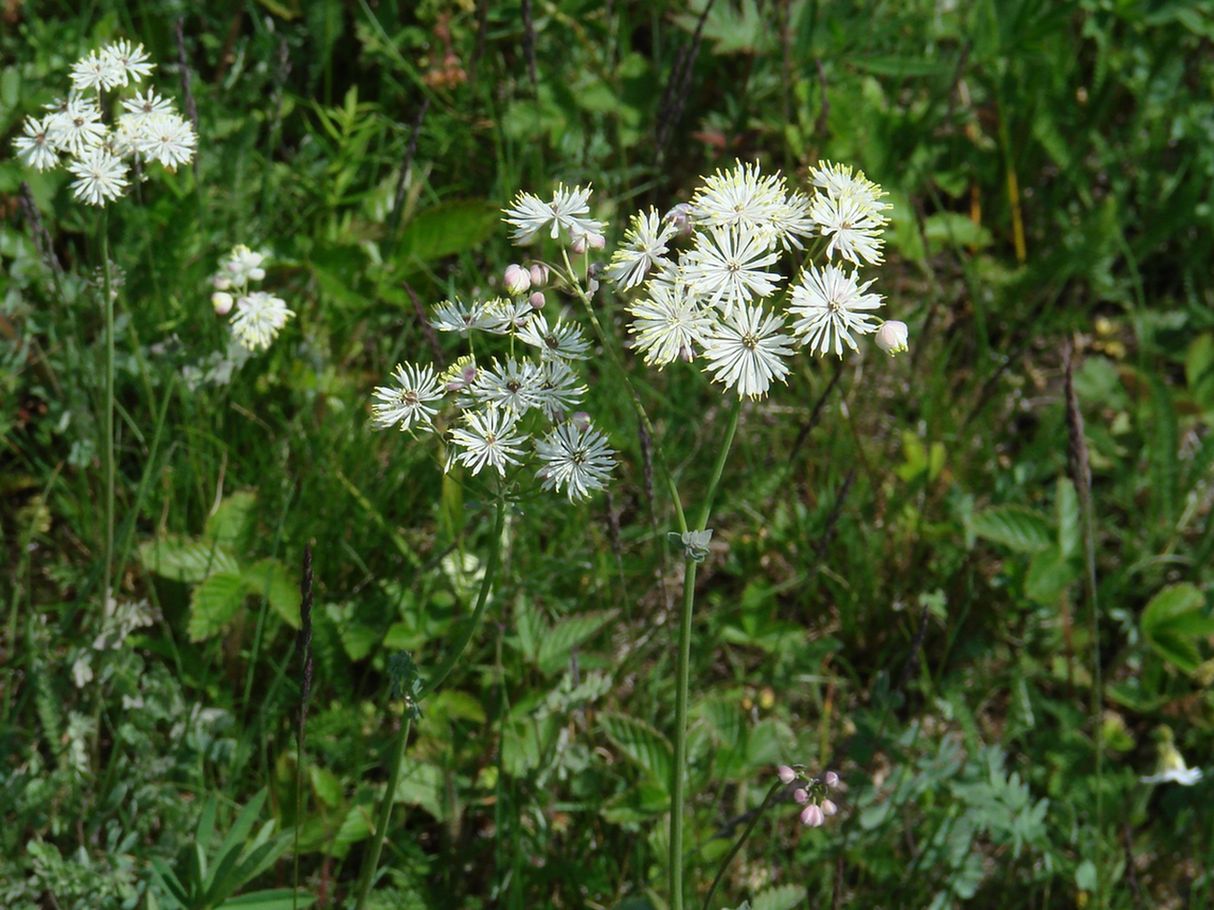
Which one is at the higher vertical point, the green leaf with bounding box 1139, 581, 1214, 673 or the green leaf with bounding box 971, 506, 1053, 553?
the green leaf with bounding box 971, 506, 1053, 553

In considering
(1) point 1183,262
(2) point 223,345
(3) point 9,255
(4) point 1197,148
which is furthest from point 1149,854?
(3) point 9,255

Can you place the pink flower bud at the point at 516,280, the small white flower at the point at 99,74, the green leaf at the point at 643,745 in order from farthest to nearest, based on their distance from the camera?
the green leaf at the point at 643,745 → the small white flower at the point at 99,74 → the pink flower bud at the point at 516,280

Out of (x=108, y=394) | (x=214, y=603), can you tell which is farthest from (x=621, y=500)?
(x=108, y=394)

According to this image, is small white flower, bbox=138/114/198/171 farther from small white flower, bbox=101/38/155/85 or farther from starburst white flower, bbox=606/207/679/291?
starburst white flower, bbox=606/207/679/291

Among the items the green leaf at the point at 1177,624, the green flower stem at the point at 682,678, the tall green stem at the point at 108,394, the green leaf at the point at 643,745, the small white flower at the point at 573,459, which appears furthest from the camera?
the green leaf at the point at 1177,624

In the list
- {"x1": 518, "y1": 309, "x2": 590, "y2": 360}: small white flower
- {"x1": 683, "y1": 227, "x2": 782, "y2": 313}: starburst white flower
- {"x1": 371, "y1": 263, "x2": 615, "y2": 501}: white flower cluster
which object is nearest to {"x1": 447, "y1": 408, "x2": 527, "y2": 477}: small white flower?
{"x1": 371, "y1": 263, "x2": 615, "y2": 501}: white flower cluster

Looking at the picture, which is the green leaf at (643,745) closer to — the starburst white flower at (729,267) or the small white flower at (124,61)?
the starburst white flower at (729,267)

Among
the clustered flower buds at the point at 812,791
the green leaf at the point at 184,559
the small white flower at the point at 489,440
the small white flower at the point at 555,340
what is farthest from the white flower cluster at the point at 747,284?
the green leaf at the point at 184,559
